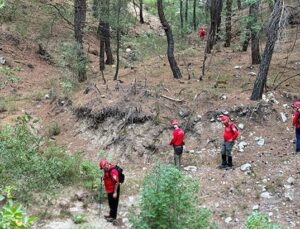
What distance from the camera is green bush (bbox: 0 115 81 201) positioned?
34.4 feet

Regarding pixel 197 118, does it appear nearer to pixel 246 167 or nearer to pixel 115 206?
pixel 246 167

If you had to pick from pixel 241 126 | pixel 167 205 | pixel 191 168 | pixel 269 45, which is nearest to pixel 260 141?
pixel 241 126

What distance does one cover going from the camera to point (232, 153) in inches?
491

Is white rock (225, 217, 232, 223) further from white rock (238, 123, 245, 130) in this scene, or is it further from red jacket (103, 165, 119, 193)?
white rock (238, 123, 245, 130)

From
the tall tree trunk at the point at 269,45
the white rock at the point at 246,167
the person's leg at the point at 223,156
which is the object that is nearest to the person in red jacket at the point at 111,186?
the person's leg at the point at 223,156

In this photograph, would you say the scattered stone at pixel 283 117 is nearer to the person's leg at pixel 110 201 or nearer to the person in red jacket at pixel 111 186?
the person in red jacket at pixel 111 186

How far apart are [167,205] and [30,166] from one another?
16.9 ft

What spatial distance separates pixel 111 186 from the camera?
9680 millimetres

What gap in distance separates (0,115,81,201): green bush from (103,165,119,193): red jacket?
176 centimetres

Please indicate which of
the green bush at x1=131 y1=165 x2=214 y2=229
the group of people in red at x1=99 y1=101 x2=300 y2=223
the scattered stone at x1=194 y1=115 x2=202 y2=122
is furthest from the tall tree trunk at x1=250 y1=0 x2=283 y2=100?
the green bush at x1=131 y1=165 x2=214 y2=229

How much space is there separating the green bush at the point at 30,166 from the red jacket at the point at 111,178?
1764 millimetres

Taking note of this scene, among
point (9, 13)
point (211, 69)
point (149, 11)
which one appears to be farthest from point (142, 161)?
point (149, 11)

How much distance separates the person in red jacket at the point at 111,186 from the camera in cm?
938

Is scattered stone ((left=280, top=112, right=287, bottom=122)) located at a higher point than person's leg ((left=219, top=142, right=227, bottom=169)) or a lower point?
higher
